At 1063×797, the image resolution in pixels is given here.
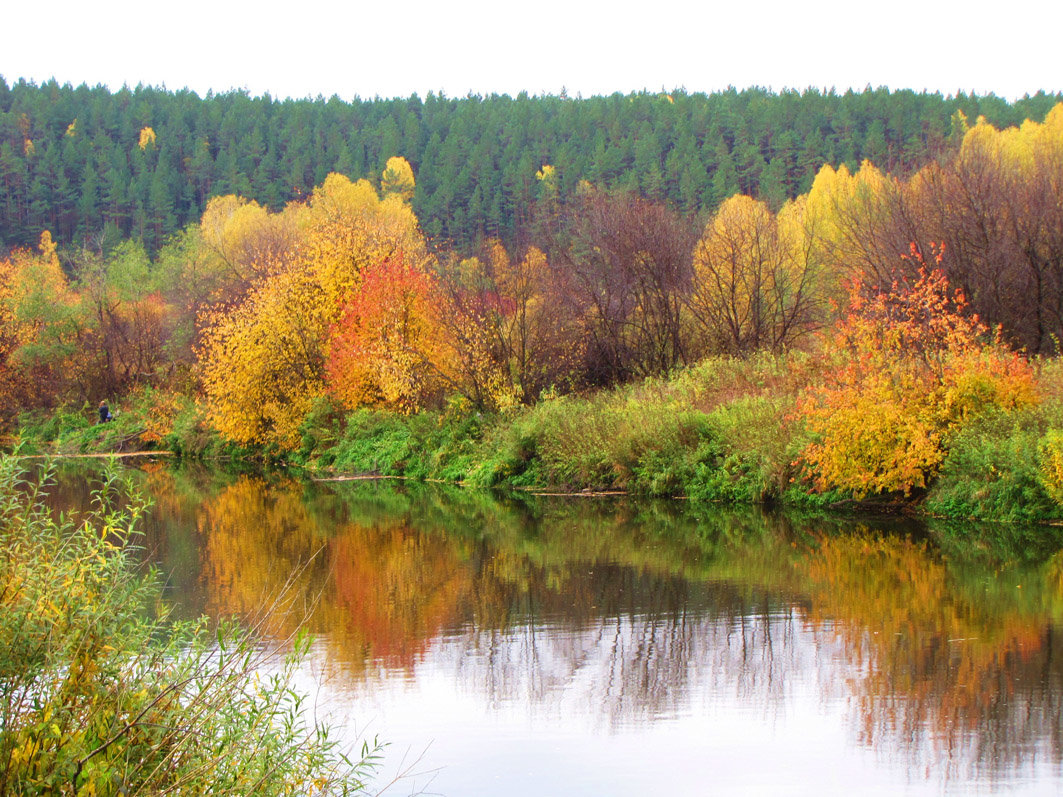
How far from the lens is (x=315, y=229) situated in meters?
40.0

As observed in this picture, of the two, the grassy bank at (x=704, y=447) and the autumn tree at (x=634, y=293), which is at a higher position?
the autumn tree at (x=634, y=293)

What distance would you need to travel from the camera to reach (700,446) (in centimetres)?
2480

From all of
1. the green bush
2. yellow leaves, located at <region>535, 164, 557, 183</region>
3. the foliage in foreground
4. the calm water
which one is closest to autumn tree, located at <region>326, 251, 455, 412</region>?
the calm water

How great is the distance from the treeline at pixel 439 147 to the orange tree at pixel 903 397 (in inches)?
2470

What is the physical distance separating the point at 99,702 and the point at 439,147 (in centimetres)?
10645

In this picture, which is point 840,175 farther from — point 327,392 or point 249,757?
point 249,757

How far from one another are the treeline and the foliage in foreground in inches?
3120

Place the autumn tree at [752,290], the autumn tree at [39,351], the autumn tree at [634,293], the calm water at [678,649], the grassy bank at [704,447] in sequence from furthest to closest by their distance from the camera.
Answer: the autumn tree at [39,351] → the autumn tree at [634,293] → the autumn tree at [752,290] → the grassy bank at [704,447] → the calm water at [678,649]

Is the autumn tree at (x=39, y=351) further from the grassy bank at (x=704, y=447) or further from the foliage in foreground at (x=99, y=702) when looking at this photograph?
the foliage in foreground at (x=99, y=702)

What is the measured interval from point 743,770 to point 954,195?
2449 cm

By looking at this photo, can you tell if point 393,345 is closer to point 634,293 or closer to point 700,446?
point 634,293

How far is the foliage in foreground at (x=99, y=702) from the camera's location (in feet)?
17.8

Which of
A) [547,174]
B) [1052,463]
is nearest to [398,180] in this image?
[547,174]

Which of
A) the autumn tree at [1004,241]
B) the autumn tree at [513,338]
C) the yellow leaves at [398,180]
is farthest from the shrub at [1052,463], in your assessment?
the yellow leaves at [398,180]
